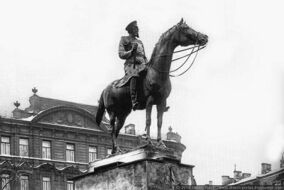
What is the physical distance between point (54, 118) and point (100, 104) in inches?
1685

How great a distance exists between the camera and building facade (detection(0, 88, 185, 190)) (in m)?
57.2

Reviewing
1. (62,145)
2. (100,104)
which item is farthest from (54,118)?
(100,104)

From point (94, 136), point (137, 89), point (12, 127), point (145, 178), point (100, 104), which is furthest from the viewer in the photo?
point (94, 136)

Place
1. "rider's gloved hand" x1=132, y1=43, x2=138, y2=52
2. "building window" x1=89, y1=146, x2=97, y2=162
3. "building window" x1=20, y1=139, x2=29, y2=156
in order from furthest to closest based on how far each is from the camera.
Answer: "building window" x1=89, y1=146, x2=97, y2=162
"building window" x1=20, y1=139, x2=29, y2=156
"rider's gloved hand" x1=132, y1=43, x2=138, y2=52

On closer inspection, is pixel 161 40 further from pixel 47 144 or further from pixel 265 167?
pixel 265 167

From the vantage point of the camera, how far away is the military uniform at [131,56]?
15.8m

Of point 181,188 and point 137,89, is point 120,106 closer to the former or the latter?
point 137,89

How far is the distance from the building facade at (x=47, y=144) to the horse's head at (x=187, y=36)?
41443 mm

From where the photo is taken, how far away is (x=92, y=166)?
16.5 metres

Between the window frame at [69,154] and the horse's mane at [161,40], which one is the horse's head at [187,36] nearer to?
the horse's mane at [161,40]

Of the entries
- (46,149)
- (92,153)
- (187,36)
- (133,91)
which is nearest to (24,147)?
(46,149)

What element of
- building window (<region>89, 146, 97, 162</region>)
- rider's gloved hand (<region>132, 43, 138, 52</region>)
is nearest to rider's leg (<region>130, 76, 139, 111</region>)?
rider's gloved hand (<region>132, 43, 138, 52</region>)

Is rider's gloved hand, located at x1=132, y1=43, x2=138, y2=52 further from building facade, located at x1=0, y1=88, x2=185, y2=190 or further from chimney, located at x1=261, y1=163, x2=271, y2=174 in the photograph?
chimney, located at x1=261, y1=163, x2=271, y2=174

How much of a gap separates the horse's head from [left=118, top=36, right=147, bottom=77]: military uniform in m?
1.01
